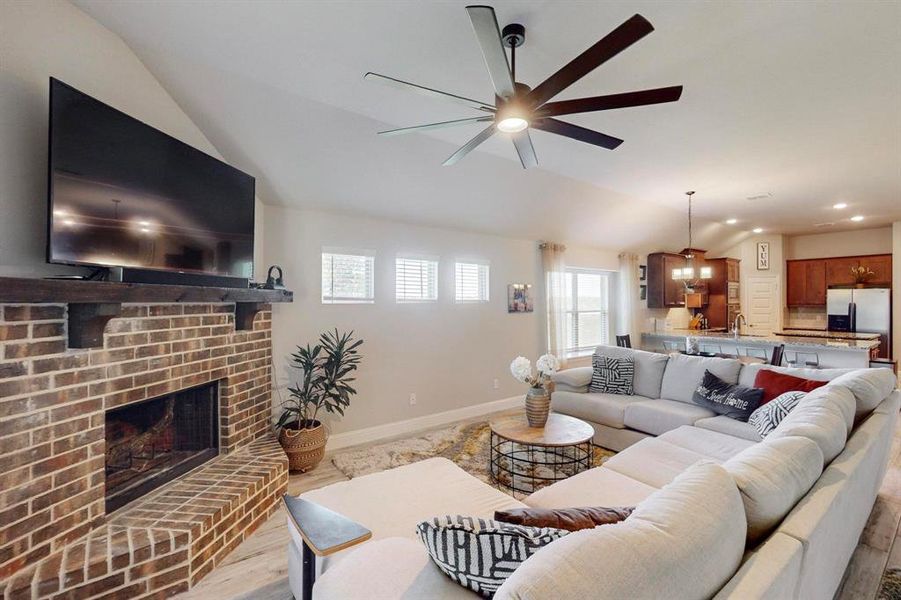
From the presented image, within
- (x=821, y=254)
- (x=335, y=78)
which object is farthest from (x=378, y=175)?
(x=821, y=254)

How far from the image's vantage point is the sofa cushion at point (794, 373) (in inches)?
117

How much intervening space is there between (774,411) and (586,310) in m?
3.86

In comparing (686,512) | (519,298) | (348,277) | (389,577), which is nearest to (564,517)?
(686,512)

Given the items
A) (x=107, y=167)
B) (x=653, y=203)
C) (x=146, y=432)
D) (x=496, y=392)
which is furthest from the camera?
(x=653, y=203)

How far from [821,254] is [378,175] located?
29.0 ft

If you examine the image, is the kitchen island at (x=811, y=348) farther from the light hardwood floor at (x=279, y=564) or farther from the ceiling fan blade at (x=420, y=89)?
the ceiling fan blade at (x=420, y=89)

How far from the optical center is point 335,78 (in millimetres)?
2428

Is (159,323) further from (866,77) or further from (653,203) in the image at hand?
(653,203)

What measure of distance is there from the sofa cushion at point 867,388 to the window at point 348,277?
3.74 metres

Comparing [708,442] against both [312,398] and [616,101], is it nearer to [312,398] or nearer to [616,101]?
[616,101]

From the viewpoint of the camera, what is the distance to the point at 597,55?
1.49 meters

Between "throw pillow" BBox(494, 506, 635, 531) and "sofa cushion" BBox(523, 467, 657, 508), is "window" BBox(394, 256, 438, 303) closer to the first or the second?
"sofa cushion" BBox(523, 467, 657, 508)

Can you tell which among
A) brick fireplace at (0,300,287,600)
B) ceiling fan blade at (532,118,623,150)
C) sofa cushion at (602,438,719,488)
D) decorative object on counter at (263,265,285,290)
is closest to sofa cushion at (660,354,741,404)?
sofa cushion at (602,438,719,488)

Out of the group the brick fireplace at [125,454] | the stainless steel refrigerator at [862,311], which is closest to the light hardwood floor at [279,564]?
the brick fireplace at [125,454]
